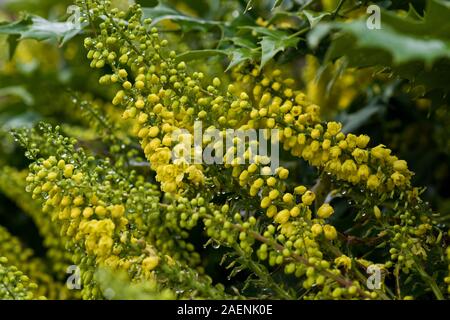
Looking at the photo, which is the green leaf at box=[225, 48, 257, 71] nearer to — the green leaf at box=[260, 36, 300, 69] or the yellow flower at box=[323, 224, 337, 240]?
the green leaf at box=[260, 36, 300, 69]

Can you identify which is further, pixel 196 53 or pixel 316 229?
pixel 196 53

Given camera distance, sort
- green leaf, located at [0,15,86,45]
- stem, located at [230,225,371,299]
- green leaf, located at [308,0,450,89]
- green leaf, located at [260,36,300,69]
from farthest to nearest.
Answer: green leaf, located at [0,15,86,45] < green leaf, located at [260,36,300,69] < stem, located at [230,225,371,299] < green leaf, located at [308,0,450,89]

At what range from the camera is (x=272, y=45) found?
1.01 metres

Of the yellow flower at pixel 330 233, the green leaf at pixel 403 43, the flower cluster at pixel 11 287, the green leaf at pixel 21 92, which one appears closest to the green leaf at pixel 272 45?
the green leaf at pixel 403 43

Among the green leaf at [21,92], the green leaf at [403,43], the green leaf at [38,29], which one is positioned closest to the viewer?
the green leaf at [403,43]

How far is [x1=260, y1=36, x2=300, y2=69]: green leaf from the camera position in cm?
96

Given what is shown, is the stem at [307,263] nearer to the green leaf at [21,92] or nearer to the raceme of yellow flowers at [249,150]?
the raceme of yellow flowers at [249,150]

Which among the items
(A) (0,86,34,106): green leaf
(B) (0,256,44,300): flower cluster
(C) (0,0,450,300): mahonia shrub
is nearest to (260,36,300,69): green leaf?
(C) (0,0,450,300): mahonia shrub

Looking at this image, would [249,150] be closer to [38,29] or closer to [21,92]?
[38,29]

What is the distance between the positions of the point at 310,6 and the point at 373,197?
49cm

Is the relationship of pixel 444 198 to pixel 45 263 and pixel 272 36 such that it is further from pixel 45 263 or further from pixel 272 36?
pixel 45 263

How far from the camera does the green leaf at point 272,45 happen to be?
96cm

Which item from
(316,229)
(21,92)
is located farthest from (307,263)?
(21,92)

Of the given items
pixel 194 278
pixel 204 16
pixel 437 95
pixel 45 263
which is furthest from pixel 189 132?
pixel 204 16
